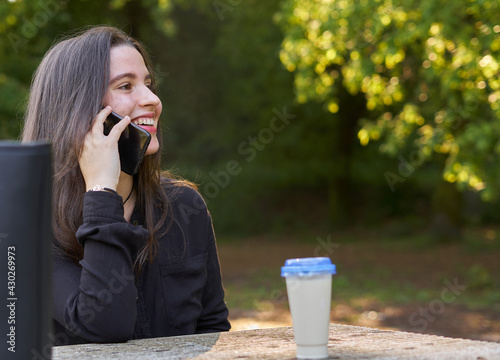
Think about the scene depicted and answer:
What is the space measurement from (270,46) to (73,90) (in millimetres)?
12655

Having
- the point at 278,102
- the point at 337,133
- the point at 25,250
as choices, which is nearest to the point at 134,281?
the point at 25,250

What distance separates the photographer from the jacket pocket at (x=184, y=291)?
215cm

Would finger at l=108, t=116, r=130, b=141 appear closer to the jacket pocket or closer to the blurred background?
the jacket pocket

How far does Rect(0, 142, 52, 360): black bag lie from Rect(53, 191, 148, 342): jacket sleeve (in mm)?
687

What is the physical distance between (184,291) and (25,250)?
3.88ft

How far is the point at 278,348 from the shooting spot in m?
1.44

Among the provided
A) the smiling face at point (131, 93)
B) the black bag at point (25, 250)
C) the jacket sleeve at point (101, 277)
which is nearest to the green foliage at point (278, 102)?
the smiling face at point (131, 93)

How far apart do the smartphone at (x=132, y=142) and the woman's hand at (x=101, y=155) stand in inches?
2.2

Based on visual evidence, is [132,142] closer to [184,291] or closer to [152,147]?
[152,147]

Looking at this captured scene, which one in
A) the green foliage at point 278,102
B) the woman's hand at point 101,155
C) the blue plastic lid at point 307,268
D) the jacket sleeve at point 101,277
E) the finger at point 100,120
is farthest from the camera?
the green foliage at point 278,102

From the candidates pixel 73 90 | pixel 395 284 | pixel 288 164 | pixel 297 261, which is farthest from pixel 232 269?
pixel 297 261

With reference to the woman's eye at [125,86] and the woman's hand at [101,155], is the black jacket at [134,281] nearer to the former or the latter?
the woman's hand at [101,155]

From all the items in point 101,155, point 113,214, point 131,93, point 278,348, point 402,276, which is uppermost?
point 131,93

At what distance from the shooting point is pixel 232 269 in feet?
39.5
